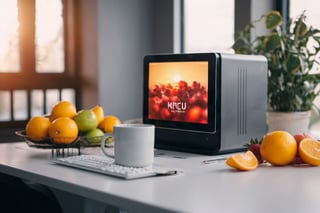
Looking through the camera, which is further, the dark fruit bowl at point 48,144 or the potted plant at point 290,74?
the potted plant at point 290,74

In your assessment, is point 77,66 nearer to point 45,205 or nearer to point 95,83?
point 95,83

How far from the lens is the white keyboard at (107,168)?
1228 mm

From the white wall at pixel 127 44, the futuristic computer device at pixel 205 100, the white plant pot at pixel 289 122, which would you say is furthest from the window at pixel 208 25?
the futuristic computer device at pixel 205 100

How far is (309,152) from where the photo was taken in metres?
1.40

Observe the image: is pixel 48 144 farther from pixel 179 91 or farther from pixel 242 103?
pixel 242 103

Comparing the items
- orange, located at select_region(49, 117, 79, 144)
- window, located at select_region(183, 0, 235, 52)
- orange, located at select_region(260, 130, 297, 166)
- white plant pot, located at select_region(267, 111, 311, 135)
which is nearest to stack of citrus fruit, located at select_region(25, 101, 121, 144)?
orange, located at select_region(49, 117, 79, 144)

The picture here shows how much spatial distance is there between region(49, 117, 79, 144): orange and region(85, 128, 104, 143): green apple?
0.07m

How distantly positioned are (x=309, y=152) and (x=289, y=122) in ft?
2.26

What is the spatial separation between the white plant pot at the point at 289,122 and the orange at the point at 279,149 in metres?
0.66

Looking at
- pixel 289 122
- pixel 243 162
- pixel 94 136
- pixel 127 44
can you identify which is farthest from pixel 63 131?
pixel 127 44

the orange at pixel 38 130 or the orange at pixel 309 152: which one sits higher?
the orange at pixel 38 130

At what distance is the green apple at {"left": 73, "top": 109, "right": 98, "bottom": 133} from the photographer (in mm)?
1621

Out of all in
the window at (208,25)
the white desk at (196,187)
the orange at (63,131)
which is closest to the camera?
the white desk at (196,187)

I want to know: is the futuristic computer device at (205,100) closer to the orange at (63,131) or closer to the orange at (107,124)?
the orange at (107,124)
